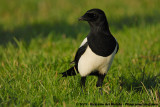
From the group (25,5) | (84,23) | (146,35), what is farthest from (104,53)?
(25,5)

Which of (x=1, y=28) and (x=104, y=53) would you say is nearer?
(x=104, y=53)

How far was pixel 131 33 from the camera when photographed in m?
7.05

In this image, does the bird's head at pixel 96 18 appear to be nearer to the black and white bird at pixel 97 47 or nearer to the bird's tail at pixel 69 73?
the black and white bird at pixel 97 47

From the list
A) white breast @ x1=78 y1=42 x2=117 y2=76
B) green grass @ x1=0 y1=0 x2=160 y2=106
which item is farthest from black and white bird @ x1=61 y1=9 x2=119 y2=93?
green grass @ x1=0 y1=0 x2=160 y2=106

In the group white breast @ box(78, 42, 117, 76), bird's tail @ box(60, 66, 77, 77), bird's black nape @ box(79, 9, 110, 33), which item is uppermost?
bird's black nape @ box(79, 9, 110, 33)

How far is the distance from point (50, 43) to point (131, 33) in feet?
6.34

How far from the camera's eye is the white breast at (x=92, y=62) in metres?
3.69

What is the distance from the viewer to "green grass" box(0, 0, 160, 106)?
11.7 ft

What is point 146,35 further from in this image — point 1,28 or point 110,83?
point 1,28

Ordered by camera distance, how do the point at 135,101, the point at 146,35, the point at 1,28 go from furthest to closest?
the point at 1,28 → the point at 146,35 → the point at 135,101

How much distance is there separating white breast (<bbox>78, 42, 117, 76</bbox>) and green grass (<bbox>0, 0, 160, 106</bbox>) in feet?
0.76

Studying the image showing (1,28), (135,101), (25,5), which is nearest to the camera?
(135,101)

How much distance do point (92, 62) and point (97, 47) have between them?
200 mm

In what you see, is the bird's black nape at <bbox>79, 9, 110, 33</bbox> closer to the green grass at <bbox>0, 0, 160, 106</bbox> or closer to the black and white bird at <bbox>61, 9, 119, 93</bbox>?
the black and white bird at <bbox>61, 9, 119, 93</bbox>
